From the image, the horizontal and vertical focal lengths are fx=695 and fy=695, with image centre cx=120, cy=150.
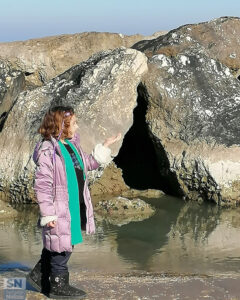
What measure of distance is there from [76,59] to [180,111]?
20.4ft

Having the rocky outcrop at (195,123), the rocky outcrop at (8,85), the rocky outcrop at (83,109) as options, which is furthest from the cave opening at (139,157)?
the rocky outcrop at (8,85)

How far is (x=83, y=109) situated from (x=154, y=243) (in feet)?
8.89

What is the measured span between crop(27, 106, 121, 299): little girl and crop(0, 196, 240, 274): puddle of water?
1.51 m

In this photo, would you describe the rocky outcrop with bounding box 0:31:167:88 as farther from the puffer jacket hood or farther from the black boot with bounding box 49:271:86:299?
the black boot with bounding box 49:271:86:299

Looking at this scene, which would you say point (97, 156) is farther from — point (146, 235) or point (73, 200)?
point (146, 235)

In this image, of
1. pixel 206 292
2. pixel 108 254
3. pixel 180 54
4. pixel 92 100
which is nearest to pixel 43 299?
pixel 206 292

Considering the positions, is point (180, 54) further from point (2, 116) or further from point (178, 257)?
point (178, 257)

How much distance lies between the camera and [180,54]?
10.6 meters

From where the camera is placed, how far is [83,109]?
9.77 meters

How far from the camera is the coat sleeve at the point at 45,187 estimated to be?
475 centimetres

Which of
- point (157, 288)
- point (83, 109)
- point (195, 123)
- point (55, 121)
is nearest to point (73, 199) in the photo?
point (55, 121)

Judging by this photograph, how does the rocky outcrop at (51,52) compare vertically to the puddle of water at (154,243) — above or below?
above

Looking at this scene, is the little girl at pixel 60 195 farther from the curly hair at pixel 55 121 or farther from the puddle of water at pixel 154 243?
the puddle of water at pixel 154 243

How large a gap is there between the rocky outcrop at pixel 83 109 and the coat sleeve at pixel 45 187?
14.9 feet
